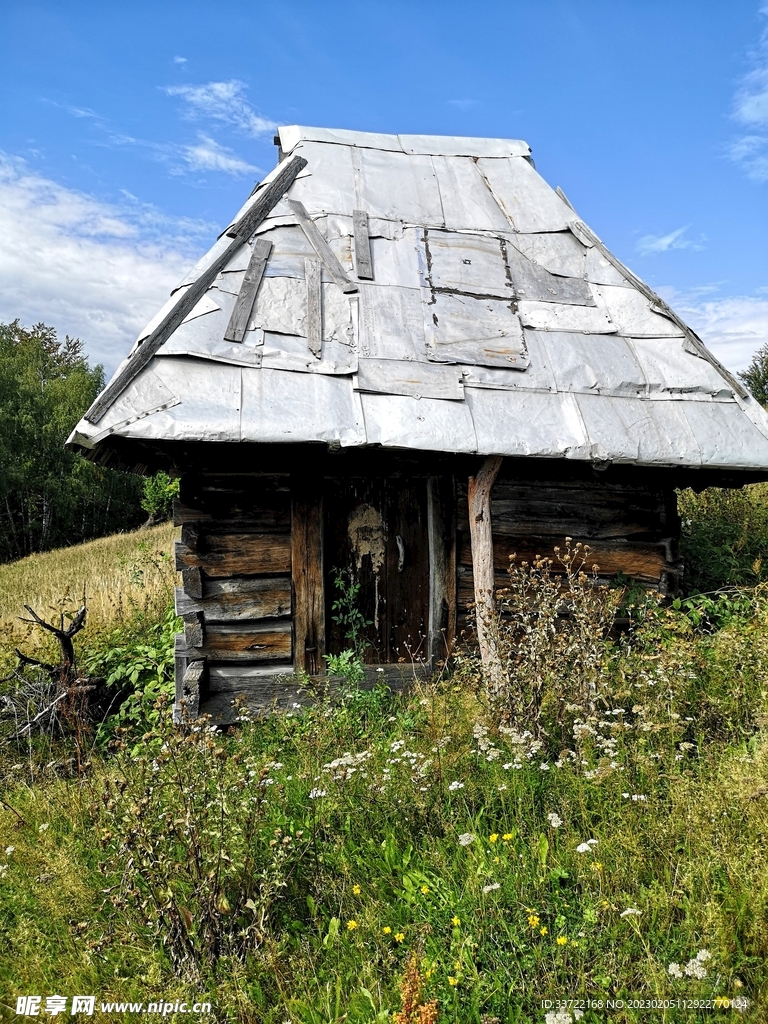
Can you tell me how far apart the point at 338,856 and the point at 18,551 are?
95.4ft

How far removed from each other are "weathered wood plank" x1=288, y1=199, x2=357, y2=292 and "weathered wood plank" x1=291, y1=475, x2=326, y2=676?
1.83 m

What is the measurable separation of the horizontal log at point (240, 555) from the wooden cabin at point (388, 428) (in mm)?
18

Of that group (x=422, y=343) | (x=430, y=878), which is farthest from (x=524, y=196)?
(x=430, y=878)

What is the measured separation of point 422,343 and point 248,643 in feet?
9.51

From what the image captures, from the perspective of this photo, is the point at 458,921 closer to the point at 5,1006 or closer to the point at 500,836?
the point at 500,836

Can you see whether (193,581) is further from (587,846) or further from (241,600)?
(587,846)

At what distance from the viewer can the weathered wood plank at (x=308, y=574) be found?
5.61 meters

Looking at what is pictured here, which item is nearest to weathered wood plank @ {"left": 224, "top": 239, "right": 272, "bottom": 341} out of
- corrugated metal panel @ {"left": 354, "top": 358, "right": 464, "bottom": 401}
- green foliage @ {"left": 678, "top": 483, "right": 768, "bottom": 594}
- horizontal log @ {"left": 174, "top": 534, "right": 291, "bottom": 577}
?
corrugated metal panel @ {"left": 354, "top": 358, "right": 464, "bottom": 401}

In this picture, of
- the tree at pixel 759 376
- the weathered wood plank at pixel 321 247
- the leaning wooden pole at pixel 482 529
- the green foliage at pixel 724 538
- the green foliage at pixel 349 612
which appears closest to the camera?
the leaning wooden pole at pixel 482 529

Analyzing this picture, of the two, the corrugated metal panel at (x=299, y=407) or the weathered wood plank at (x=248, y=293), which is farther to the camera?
the weathered wood plank at (x=248, y=293)

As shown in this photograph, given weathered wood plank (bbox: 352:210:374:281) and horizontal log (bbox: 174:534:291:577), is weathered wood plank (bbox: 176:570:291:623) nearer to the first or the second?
horizontal log (bbox: 174:534:291:577)

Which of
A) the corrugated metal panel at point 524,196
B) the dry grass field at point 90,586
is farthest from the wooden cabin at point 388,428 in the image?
the dry grass field at point 90,586

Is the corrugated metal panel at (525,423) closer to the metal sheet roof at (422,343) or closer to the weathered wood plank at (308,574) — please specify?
the metal sheet roof at (422,343)

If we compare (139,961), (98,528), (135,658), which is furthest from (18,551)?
(139,961)
